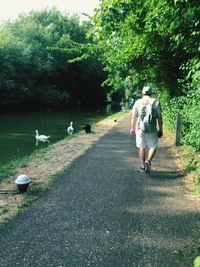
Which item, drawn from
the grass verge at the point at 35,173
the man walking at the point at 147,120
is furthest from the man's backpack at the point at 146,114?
the grass verge at the point at 35,173

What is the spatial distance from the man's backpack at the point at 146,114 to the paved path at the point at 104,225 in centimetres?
120

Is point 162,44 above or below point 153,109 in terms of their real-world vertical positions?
above

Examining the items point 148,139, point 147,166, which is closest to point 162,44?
point 148,139

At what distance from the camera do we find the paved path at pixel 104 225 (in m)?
2.66

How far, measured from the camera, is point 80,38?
42.9 meters

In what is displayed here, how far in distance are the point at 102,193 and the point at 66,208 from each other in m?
0.88

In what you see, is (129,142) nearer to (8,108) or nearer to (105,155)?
(105,155)

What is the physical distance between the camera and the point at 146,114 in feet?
17.6

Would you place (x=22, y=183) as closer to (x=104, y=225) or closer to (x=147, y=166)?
(x=104, y=225)

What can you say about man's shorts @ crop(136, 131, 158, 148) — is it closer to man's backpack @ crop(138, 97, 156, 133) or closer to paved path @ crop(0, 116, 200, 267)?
man's backpack @ crop(138, 97, 156, 133)

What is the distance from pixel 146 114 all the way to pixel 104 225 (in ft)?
9.76

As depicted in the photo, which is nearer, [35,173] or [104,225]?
[104,225]

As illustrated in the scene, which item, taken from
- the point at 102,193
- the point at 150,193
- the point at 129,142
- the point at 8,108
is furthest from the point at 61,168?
the point at 8,108

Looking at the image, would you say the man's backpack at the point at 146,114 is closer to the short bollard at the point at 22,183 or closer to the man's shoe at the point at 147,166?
the man's shoe at the point at 147,166
